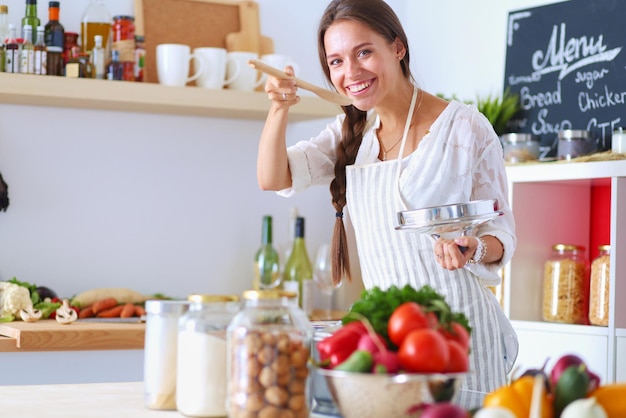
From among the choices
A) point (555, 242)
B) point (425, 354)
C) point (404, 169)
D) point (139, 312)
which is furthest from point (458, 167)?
point (139, 312)

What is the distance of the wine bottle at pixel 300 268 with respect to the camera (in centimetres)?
353

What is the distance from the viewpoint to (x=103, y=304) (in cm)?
307

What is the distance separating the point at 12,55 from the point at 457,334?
2273mm

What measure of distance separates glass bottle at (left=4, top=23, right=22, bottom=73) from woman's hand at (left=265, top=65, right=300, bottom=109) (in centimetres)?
148

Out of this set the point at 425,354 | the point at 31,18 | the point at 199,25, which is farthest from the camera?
the point at 199,25

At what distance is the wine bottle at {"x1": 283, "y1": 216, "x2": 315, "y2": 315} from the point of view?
3531mm

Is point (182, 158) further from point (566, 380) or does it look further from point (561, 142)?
point (566, 380)

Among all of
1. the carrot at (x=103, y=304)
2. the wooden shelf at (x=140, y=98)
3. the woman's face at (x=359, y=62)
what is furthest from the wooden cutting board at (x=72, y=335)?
the woman's face at (x=359, y=62)

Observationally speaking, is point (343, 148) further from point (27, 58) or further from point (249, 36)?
point (249, 36)

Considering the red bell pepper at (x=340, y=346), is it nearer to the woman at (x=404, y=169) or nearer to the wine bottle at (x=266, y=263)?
the woman at (x=404, y=169)

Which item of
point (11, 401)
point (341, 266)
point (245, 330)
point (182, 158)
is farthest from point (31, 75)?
point (245, 330)

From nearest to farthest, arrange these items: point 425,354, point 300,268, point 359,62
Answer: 1. point 425,354
2. point 359,62
3. point 300,268

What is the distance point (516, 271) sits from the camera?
2.84 meters

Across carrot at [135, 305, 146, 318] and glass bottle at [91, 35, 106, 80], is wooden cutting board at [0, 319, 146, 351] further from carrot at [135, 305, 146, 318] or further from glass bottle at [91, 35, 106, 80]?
glass bottle at [91, 35, 106, 80]
